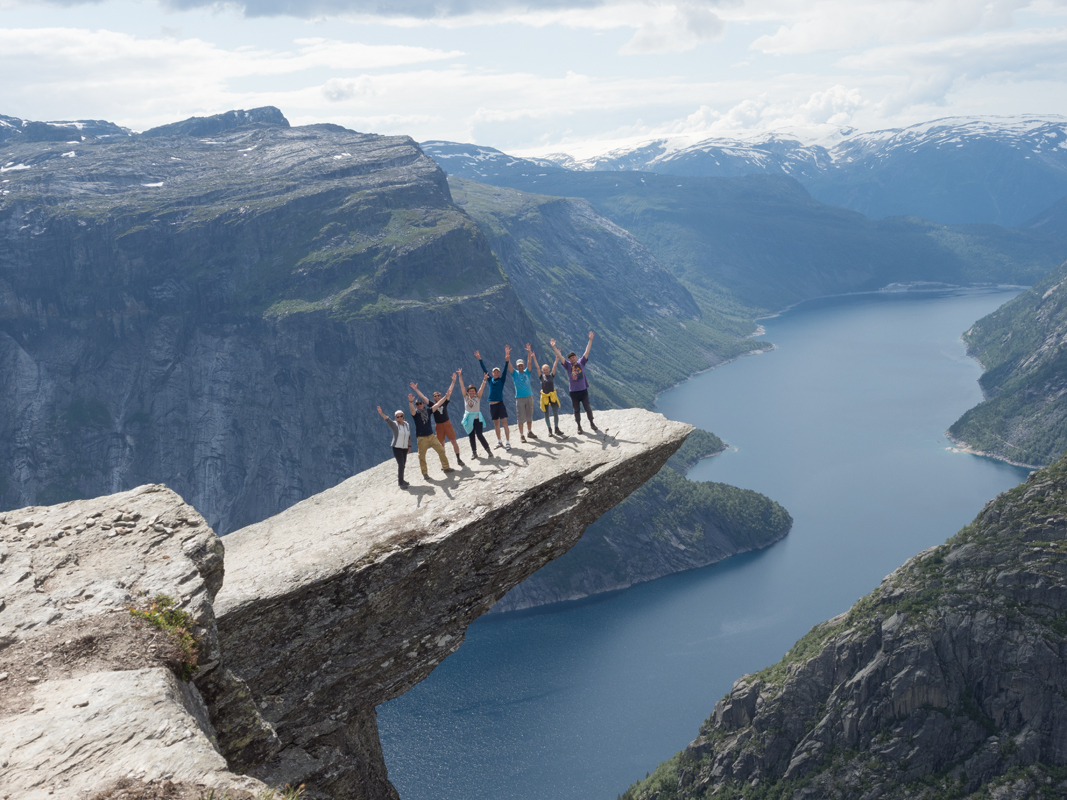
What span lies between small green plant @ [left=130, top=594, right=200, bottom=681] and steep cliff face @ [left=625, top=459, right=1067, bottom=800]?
330 feet

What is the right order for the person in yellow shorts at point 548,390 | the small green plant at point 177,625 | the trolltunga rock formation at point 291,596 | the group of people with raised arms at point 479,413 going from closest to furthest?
the trolltunga rock formation at point 291,596
the small green plant at point 177,625
the group of people with raised arms at point 479,413
the person in yellow shorts at point 548,390

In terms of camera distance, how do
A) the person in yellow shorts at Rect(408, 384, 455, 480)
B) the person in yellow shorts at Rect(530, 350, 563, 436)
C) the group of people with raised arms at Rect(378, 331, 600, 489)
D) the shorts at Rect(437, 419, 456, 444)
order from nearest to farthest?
the person in yellow shorts at Rect(408, 384, 455, 480) → the group of people with raised arms at Rect(378, 331, 600, 489) → the shorts at Rect(437, 419, 456, 444) → the person in yellow shorts at Rect(530, 350, 563, 436)

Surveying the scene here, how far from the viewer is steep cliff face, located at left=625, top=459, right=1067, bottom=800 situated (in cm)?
9669

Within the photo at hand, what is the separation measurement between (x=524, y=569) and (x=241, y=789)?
1997cm

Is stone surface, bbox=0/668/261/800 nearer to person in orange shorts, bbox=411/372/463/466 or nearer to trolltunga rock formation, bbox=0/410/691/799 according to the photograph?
trolltunga rock formation, bbox=0/410/691/799

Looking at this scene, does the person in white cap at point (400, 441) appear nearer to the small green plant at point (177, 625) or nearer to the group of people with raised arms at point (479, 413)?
the group of people with raised arms at point (479, 413)

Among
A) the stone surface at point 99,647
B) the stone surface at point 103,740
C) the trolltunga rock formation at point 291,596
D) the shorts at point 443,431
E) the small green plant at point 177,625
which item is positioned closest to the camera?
the stone surface at point 103,740

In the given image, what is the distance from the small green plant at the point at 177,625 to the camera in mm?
19984

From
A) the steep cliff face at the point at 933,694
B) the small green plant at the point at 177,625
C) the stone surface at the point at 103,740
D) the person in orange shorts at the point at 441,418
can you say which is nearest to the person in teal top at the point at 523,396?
the person in orange shorts at the point at 441,418

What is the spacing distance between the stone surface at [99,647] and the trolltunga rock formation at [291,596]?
6cm

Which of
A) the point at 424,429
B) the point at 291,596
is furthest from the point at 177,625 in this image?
the point at 424,429

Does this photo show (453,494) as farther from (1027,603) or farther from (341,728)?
(1027,603)

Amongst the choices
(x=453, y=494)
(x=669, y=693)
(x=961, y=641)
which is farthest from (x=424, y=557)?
(x=669, y=693)

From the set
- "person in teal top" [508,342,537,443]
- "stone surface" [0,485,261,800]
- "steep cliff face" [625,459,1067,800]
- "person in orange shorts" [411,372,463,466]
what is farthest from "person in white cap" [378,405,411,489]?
"steep cliff face" [625,459,1067,800]
